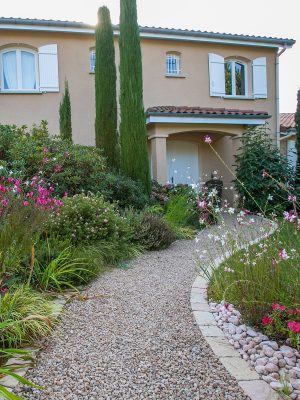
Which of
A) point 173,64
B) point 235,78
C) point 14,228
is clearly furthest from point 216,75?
point 14,228

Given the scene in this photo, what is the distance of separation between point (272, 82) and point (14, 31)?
30.2ft

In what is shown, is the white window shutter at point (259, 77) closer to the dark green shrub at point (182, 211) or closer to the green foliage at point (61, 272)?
the dark green shrub at point (182, 211)

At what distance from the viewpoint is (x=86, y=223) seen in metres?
5.54

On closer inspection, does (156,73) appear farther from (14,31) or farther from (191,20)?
(14,31)

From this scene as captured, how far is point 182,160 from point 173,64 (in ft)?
11.2

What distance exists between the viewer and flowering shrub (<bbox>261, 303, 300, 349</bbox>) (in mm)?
2600

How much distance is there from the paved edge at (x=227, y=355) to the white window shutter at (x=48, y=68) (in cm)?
971

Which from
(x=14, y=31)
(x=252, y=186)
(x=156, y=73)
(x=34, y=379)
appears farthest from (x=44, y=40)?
(x=34, y=379)

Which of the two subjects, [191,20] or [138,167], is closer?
[138,167]

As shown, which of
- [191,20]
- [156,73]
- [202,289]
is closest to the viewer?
[202,289]

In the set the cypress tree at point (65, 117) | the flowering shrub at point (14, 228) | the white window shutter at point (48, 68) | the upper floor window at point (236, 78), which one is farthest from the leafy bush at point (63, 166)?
the upper floor window at point (236, 78)

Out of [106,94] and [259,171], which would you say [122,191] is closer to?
[106,94]

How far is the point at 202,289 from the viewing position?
4.17 m

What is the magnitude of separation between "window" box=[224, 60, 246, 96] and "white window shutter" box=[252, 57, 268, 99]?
19.6 inches
